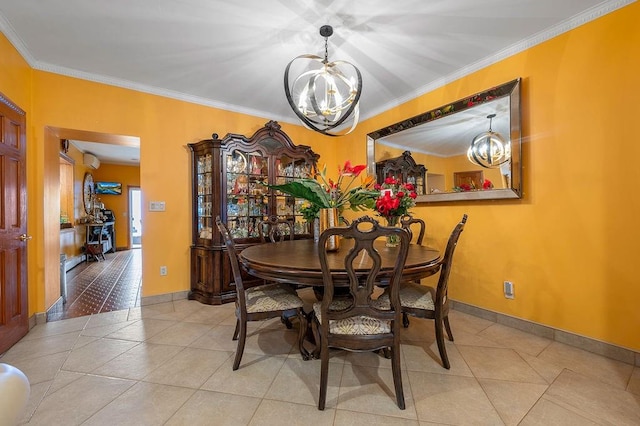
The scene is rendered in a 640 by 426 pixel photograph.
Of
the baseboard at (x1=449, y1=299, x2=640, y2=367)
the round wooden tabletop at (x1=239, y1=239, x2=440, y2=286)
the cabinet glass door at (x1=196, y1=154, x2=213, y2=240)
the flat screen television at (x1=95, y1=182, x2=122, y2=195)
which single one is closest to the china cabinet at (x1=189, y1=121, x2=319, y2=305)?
the cabinet glass door at (x1=196, y1=154, x2=213, y2=240)

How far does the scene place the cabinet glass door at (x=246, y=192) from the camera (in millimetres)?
3484

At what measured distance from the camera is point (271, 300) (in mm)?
1943

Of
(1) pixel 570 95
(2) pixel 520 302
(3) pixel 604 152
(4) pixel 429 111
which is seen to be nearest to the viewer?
(3) pixel 604 152

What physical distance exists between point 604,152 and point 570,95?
513 mm

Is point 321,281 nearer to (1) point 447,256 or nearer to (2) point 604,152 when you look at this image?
(1) point 447,256

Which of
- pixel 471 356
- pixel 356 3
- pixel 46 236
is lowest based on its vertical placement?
pixel 471 356

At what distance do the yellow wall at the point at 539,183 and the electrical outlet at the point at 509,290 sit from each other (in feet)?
0.15

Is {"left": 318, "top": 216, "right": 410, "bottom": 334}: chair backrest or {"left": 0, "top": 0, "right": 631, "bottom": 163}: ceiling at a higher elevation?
{"left": 0, "top": 0, "right": 631, "bottom": 163}: ceiling

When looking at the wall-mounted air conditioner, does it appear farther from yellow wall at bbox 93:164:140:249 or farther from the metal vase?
the metal vase

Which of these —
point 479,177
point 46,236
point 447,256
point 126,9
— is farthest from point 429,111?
point 46,236

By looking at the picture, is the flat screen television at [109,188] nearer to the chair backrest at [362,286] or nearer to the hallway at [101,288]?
the hallway at [101,288]

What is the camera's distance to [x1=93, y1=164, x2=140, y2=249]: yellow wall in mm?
7477

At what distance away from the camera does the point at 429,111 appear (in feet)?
10.1

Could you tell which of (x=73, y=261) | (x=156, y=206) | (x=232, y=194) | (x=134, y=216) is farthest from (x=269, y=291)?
(x=134, y=216)
